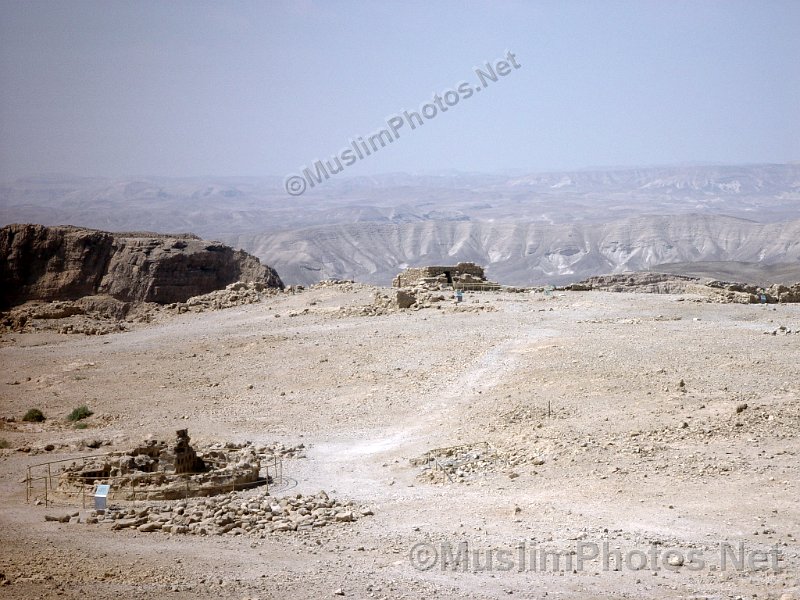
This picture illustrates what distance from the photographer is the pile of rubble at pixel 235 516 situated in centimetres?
1095

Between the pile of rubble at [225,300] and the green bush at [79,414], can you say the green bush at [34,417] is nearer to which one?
Answer: the green bush at [79,414]

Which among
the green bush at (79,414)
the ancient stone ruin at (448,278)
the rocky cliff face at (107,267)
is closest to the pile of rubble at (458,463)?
the green bush at (79,414)

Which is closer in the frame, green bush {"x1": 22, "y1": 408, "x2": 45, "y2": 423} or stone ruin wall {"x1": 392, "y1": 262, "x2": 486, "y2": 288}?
green bush {"x1": 22, "y1": 408, "x2": 45, "y2": 423}

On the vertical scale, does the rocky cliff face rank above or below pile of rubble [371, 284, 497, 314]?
above

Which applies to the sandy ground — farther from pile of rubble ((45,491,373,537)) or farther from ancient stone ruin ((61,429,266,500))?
ancient stone ruin ((61,429,266,500))

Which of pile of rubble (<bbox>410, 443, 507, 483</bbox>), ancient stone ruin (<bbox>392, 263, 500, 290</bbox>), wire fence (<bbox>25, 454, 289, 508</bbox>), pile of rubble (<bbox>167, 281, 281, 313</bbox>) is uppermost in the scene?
ancient stone ruin (<bbox>392, 263, 500, 290</bbox>)

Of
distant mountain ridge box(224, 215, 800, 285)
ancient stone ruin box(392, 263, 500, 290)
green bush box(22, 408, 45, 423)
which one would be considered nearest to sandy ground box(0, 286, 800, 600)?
green bush box(22, 408, 45, 423)

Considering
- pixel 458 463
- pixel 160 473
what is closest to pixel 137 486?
pixel 160 473

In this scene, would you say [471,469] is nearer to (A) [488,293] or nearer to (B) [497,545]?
(B) [497,545]

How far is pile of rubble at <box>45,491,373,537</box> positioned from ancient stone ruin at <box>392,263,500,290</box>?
20510mm

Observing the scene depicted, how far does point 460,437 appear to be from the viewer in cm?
1609

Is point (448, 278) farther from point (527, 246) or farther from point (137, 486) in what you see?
point (527, 246)

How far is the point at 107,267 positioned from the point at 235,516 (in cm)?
3465

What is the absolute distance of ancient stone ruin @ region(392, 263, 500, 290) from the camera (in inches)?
1284
